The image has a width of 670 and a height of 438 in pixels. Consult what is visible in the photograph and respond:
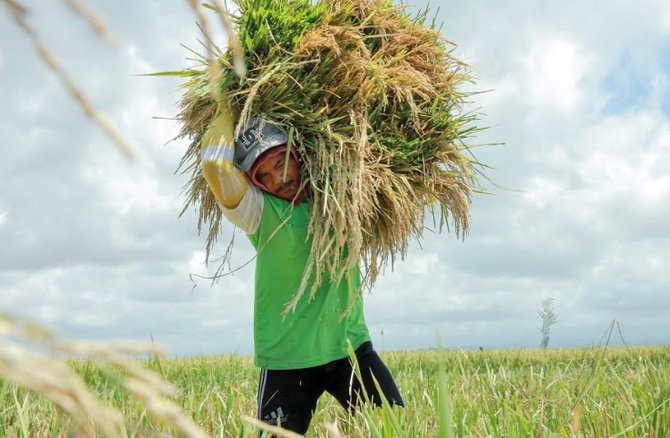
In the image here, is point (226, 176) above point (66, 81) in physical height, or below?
above

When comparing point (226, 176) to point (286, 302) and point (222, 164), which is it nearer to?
point (222, 164)

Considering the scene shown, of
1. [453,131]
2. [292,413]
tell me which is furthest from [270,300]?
[453,131]

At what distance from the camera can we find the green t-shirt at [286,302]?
3.43m

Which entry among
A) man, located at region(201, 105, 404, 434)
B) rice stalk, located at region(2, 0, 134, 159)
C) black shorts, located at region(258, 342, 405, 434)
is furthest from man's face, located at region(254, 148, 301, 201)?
rice stalk, located at region(2, 0, 134, 159)

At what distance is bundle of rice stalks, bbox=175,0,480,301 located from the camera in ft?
11.2

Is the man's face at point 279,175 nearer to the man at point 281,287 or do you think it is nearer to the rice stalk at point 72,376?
the man at point 281,287

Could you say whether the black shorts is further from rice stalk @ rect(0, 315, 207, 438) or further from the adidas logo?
rice stalk @ rect(0, 315, 207, 438)

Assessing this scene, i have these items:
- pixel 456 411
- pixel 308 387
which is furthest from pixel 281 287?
pixel 456 411

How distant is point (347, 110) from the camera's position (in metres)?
3.54

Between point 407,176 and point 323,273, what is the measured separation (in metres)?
0.69

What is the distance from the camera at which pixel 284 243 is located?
3.47 m

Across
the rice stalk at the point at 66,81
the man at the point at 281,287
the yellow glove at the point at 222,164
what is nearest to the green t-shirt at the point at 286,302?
the man at the point at 281,287

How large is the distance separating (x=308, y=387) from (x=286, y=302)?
0.45 meters

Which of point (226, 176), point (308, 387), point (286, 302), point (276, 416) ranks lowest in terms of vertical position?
point (276, 416)
